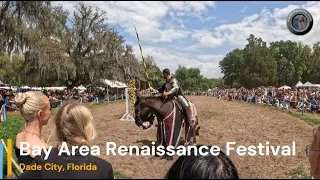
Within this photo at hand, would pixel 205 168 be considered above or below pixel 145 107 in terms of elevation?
above

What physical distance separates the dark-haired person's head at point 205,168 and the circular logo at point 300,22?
6221mm

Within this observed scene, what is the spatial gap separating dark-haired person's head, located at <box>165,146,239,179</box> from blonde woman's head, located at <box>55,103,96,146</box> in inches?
38.7

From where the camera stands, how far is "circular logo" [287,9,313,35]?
7.28 metres

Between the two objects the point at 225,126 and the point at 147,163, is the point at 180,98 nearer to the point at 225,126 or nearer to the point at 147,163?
the point at 147,163

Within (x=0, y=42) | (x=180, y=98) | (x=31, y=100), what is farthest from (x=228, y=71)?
(x=31, y=100)

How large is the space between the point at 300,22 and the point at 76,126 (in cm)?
638

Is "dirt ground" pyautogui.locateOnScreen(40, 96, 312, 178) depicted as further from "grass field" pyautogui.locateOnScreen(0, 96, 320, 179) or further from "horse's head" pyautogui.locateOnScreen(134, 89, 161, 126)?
"horse's head" pyautogui.locateOnScreen(134, 89, 161, 126)

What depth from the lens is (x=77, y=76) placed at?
39.2 metres

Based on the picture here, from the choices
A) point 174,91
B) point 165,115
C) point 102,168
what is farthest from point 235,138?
point 102,168

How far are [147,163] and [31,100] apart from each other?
5.56 meters

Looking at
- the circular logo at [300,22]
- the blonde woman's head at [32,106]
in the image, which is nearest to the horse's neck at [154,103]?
the circular logo at [300,22]

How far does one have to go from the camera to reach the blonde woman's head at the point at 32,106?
3.07 meters

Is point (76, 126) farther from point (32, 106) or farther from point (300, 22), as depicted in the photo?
point (300, 22)

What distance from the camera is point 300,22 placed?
7395 millimetres
